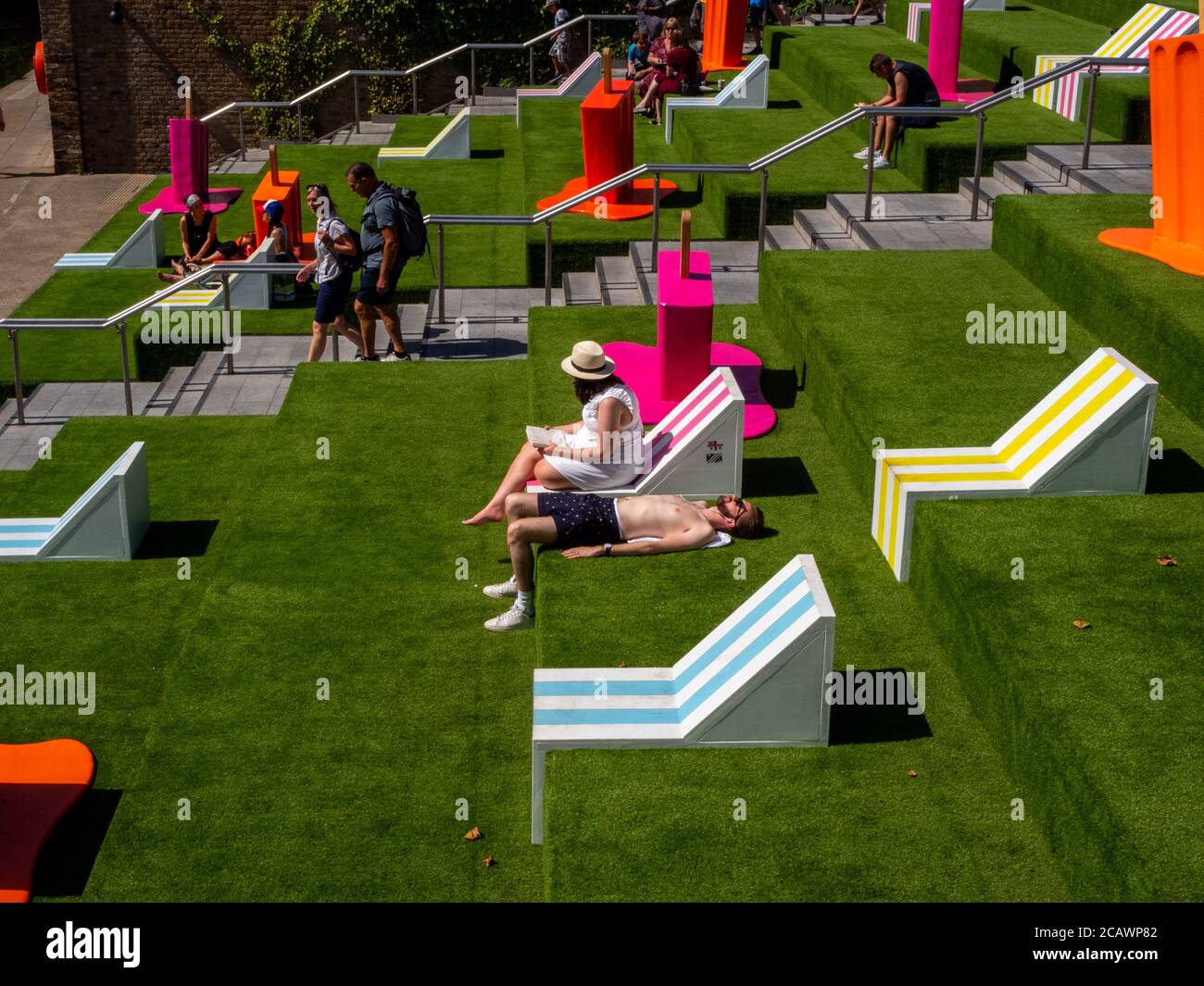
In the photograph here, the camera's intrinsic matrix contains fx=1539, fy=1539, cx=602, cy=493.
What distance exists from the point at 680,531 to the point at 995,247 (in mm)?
5891

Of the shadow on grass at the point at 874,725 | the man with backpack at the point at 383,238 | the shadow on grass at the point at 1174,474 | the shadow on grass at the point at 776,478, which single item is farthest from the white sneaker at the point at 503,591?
the man with backpack at the point at 383,238

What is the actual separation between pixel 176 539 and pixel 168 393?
155 inches

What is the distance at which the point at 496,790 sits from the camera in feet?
25.1

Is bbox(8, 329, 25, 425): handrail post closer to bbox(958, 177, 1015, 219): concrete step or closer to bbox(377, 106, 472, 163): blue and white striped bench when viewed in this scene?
bbox(958, 177, 1015, 219): concrete step

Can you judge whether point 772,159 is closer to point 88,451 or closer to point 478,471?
point 478,471

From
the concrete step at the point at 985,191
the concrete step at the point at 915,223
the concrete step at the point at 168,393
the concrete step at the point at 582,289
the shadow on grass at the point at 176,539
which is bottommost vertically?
the concrete step at the point at 168,393

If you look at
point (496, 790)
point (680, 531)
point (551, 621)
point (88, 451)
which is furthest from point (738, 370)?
point (88, 451)

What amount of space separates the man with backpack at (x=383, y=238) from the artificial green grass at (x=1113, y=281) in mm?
5074

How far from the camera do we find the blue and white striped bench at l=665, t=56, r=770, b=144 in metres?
21.1

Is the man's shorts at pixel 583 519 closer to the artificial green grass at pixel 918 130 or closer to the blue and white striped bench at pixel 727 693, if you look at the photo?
the blue and white striped bench at pixel 727 693

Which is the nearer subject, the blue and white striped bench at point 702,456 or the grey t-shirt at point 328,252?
the blue and white striped bench at point 702,456

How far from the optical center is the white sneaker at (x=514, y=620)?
9.02m

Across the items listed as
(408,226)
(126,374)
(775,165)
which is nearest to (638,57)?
(775,165)

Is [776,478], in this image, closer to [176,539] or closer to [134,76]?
[176,539]
